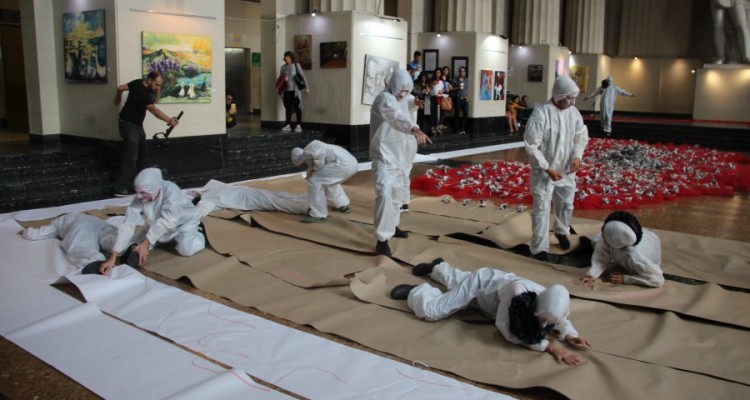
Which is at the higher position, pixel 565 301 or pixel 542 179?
pixel 542 179

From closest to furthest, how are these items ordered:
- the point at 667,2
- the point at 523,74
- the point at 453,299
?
the point at 453,299
the point at 523,74
the point at 667,2

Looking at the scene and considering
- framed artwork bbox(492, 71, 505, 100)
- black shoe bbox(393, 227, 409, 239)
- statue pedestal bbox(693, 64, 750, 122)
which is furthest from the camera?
statue pedestal bbox(693, 64, 750, 122)

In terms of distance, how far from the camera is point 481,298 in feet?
13.8

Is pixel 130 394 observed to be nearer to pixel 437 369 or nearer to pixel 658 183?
pixel 437 369

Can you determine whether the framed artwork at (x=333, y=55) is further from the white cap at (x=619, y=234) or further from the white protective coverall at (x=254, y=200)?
the white cap at (x=619, y=234)

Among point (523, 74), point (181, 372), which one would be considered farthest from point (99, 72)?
point (523, 74)

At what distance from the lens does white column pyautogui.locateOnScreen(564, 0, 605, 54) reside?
80.8 feet

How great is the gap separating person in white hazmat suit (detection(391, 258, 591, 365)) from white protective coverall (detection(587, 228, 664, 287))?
112 centimetres

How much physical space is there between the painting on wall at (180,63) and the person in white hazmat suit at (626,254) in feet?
22.8

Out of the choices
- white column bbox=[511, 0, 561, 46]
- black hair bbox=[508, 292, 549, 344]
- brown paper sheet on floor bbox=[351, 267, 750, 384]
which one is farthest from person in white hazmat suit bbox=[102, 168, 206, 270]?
white column bbox=[511, 0, 561, 46]

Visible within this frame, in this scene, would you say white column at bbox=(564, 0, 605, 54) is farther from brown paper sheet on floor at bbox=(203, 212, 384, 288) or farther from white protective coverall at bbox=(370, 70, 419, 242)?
brown paper sheet on floor at bbox=(203, 212, 384, 288)

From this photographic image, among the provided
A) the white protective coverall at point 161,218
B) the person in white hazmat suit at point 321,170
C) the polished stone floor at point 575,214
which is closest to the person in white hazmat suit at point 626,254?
the polished stone floor at point 575,214

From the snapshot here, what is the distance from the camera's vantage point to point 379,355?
3.82m

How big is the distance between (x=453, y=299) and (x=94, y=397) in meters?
2.19
